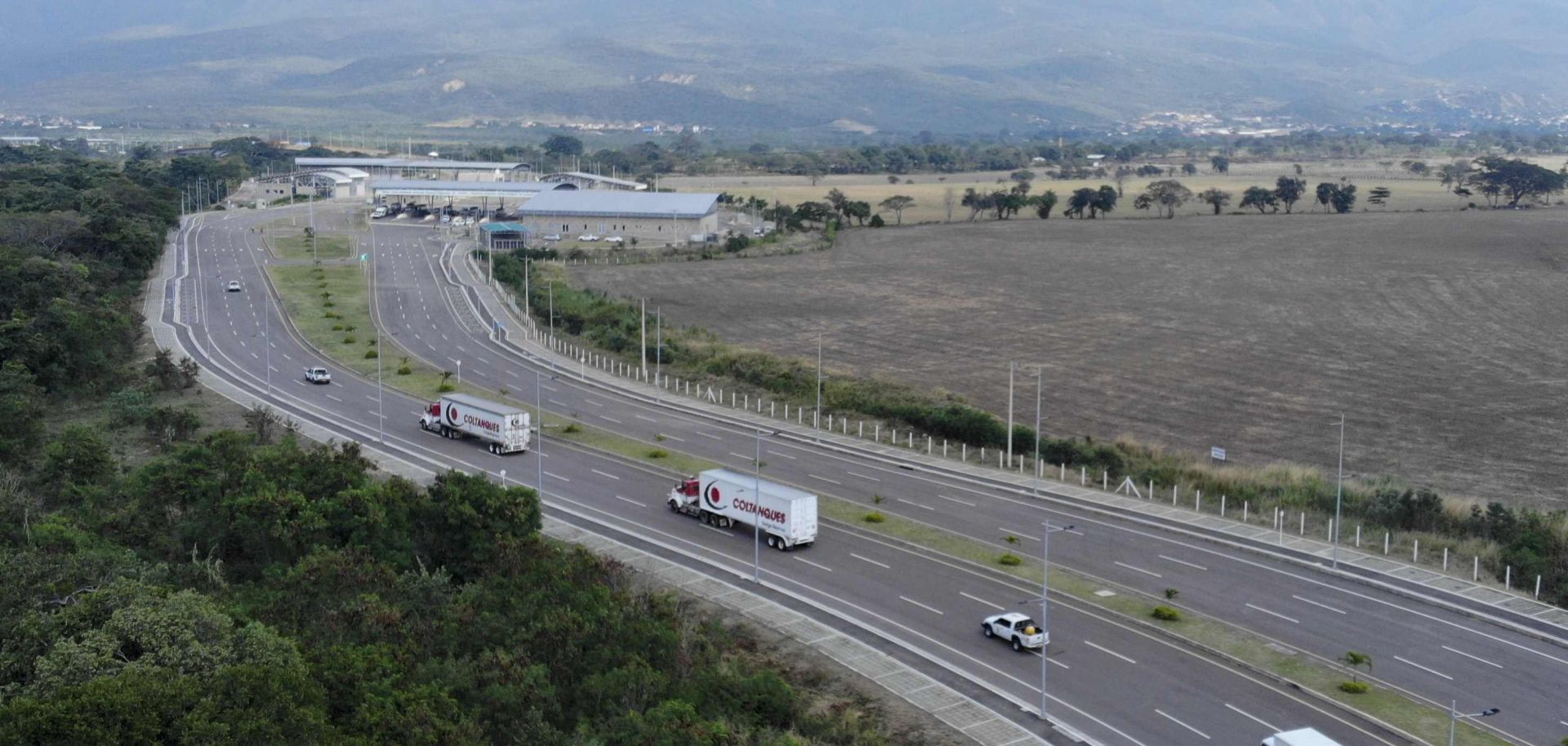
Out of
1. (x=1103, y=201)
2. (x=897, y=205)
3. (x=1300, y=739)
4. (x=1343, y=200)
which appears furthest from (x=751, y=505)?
(x=1343, y=200)

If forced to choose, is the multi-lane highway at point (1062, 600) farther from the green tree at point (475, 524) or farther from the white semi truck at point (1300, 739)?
the green tree at point (475, 524)

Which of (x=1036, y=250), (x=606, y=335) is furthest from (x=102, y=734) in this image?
(x=1036, y=250)

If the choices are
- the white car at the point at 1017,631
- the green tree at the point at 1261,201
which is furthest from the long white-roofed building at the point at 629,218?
the white car at the point at 1017,631

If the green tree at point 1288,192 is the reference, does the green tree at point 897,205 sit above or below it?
below

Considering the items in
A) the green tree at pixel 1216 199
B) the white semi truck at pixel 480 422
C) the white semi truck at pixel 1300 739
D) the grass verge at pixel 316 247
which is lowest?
the white semi truck at pixel 1300 739

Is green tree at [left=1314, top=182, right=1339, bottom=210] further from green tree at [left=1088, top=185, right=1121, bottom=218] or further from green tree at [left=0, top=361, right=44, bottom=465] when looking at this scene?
green tree at [left=0, top=361, right=44, bottom=465]

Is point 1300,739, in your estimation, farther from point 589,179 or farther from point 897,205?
point 589,179

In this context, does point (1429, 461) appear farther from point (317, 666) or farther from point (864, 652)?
point (317, 666)

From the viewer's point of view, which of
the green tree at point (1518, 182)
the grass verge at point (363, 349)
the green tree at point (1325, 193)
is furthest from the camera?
the green tree at point (1325, 193)
